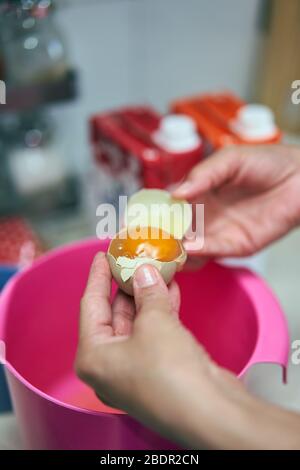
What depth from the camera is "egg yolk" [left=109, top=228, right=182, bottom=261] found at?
45 cm

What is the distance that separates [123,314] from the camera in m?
0.46

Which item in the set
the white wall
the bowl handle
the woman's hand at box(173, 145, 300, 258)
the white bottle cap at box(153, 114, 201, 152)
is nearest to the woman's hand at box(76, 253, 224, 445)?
the bowl handle

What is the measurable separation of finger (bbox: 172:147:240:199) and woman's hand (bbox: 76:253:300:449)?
209 millimetres

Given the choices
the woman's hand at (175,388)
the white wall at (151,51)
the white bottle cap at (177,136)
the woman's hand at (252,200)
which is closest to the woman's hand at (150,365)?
the woman's hand at (175,388)

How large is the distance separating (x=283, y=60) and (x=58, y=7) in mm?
392

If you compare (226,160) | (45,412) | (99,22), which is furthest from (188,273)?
(99,22)

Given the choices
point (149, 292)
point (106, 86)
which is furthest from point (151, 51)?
point (149, 292)

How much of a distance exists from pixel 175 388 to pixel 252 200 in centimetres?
39

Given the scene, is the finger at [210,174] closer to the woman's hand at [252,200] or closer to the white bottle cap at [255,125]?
the woman's hand at [252,200]

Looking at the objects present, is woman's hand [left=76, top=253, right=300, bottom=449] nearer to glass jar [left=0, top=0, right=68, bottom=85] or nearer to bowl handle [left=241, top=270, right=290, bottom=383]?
bowl handle [left=241, top=270, right=290, bottom=383]

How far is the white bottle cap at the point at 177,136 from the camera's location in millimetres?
714

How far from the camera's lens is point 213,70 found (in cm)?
94

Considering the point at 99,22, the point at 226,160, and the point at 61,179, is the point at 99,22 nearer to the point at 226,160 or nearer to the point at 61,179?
the point at 61,179

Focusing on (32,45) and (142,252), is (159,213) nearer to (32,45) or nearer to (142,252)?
(142,252)
